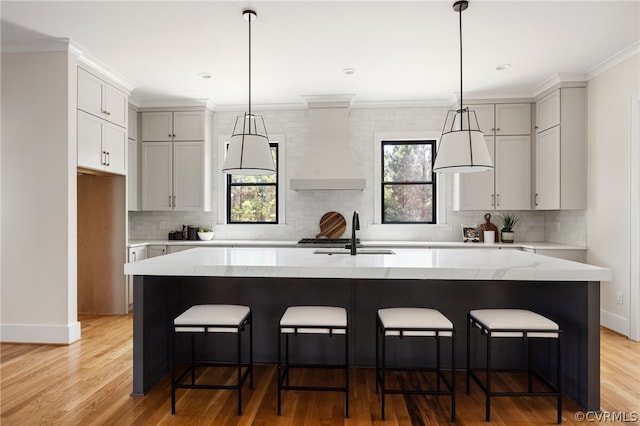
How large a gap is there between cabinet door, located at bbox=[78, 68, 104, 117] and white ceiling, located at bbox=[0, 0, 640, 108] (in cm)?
21

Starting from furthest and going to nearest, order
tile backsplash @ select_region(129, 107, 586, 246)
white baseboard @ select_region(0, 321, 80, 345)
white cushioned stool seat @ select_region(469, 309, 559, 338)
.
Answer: tile backsplash @ select_region(129, 107, 586, 246) → white baseboard @ select_region(0, 321, 80, 345) → white cushioned stool seat @ select_region(469, 309, 559, 338)

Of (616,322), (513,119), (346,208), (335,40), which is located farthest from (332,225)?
(616,322)

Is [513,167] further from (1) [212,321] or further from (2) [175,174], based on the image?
(2) [175,174]

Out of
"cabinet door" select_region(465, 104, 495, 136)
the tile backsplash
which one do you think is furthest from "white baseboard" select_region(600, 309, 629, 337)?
"cabinet door" select_region(465, 104, 495, 136)

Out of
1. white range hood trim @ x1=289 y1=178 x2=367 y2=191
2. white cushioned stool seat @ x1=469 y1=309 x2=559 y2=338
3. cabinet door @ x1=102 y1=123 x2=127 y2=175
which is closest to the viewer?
white cushioned stool seat @ x1=469 y1=309 x2=559 y2=338

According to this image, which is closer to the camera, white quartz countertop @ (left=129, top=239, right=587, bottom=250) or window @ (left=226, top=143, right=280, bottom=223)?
white quartz countertop @ (left=129, top=239, right=587, bottom=250)

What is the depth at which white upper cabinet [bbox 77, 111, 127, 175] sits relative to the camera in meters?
3.83

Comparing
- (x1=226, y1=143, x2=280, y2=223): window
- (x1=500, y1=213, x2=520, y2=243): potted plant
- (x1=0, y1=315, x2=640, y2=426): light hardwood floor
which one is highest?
(x1=226, y1=143, x2=280, y2=223): window

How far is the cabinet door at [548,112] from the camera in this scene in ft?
14.7

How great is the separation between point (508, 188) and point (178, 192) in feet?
14.2

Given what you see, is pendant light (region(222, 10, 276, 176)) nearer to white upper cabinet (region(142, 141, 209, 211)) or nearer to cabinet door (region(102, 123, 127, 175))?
cabinet door (region(102, 123, 127, 175))

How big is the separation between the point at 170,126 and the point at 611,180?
5265mm

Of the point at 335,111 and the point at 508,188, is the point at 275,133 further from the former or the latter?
the point at 508,188

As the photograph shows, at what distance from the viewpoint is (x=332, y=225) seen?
17.7 ft
